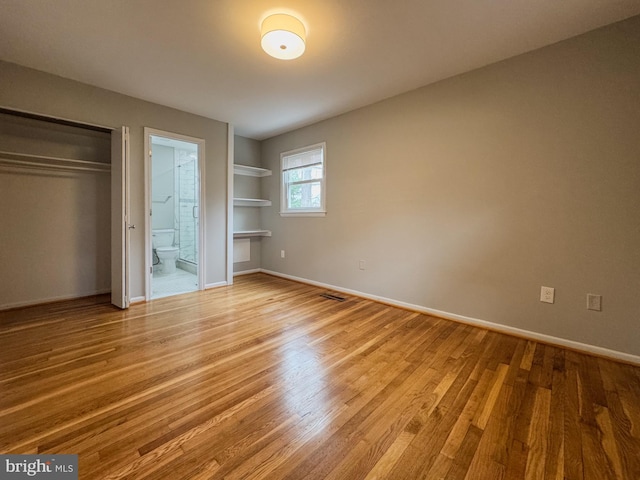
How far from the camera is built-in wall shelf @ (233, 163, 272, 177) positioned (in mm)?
4559

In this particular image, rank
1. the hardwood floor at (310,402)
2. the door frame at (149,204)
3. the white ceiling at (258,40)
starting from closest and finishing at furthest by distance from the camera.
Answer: the hardwood floor at (310,402) < the white ceiling at (258,40) < the door frame at (149,204)

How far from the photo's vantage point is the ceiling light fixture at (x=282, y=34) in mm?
1894

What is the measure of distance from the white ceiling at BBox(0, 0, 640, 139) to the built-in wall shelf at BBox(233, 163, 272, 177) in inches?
57.6

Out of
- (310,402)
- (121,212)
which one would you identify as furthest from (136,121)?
(310,402)

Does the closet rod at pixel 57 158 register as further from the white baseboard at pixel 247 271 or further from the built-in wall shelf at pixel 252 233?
the white baseboard at pixel 247 271

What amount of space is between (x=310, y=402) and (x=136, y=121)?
3.59m

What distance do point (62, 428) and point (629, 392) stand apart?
124 inches

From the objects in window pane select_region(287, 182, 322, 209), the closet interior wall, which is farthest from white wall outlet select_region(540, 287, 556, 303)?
the closet interior wall

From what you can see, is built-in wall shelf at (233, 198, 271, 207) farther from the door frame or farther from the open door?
the open door

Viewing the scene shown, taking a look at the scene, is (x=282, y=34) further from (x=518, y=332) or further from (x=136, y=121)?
(x=518, y=332)

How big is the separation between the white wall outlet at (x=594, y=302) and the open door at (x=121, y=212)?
14.0 feet

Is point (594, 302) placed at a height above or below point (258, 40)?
below

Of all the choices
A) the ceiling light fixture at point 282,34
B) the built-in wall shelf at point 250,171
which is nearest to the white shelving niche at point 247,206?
the built-in wall shelf at point 250,171

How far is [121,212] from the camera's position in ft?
9.67
